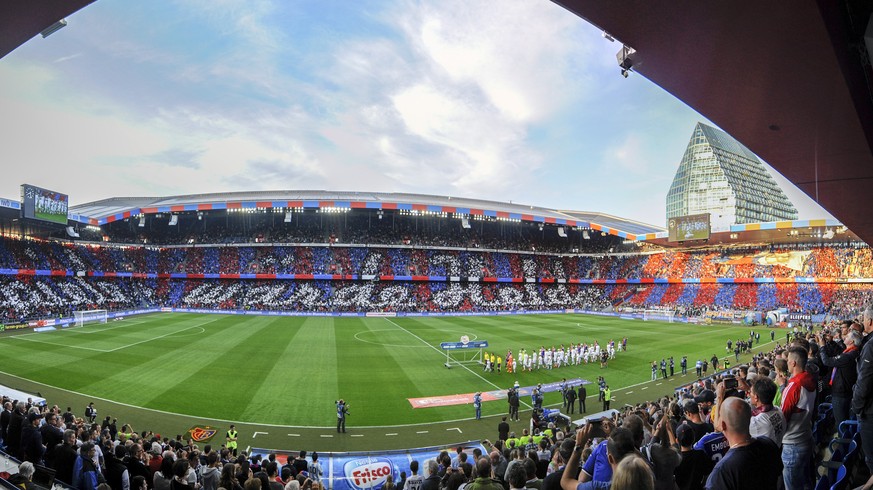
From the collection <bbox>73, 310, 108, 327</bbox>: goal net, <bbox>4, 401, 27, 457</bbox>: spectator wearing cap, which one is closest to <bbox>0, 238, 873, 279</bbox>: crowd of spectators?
<bbox>73, 310, 108, 327</bbox>: goal net

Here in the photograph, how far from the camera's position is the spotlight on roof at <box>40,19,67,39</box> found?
437 cm

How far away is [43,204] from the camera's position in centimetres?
4088

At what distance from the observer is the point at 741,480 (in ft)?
9.44

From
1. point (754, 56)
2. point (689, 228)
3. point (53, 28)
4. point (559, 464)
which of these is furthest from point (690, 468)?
point (689, 228)

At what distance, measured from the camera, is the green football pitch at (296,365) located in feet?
55.7

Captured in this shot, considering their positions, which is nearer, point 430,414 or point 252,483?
point 252,483

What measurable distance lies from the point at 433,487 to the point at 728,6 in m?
6.13

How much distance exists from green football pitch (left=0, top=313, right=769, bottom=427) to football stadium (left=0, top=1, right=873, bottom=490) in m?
0.20

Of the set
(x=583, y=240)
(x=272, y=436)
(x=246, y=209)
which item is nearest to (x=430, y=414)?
(x=272, y=436)

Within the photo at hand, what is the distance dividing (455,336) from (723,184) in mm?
107852

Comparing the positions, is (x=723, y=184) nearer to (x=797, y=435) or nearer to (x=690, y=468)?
(x=797, y=435)

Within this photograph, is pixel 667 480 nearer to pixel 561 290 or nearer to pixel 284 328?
pixel 284 328

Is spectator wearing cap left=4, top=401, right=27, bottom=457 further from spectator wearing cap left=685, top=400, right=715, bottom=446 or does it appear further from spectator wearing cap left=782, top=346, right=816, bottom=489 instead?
Result: spectator wearing cap left=782, top=346, right=816, bottom=489

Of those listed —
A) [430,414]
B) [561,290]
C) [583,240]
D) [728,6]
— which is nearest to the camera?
[728,6]
